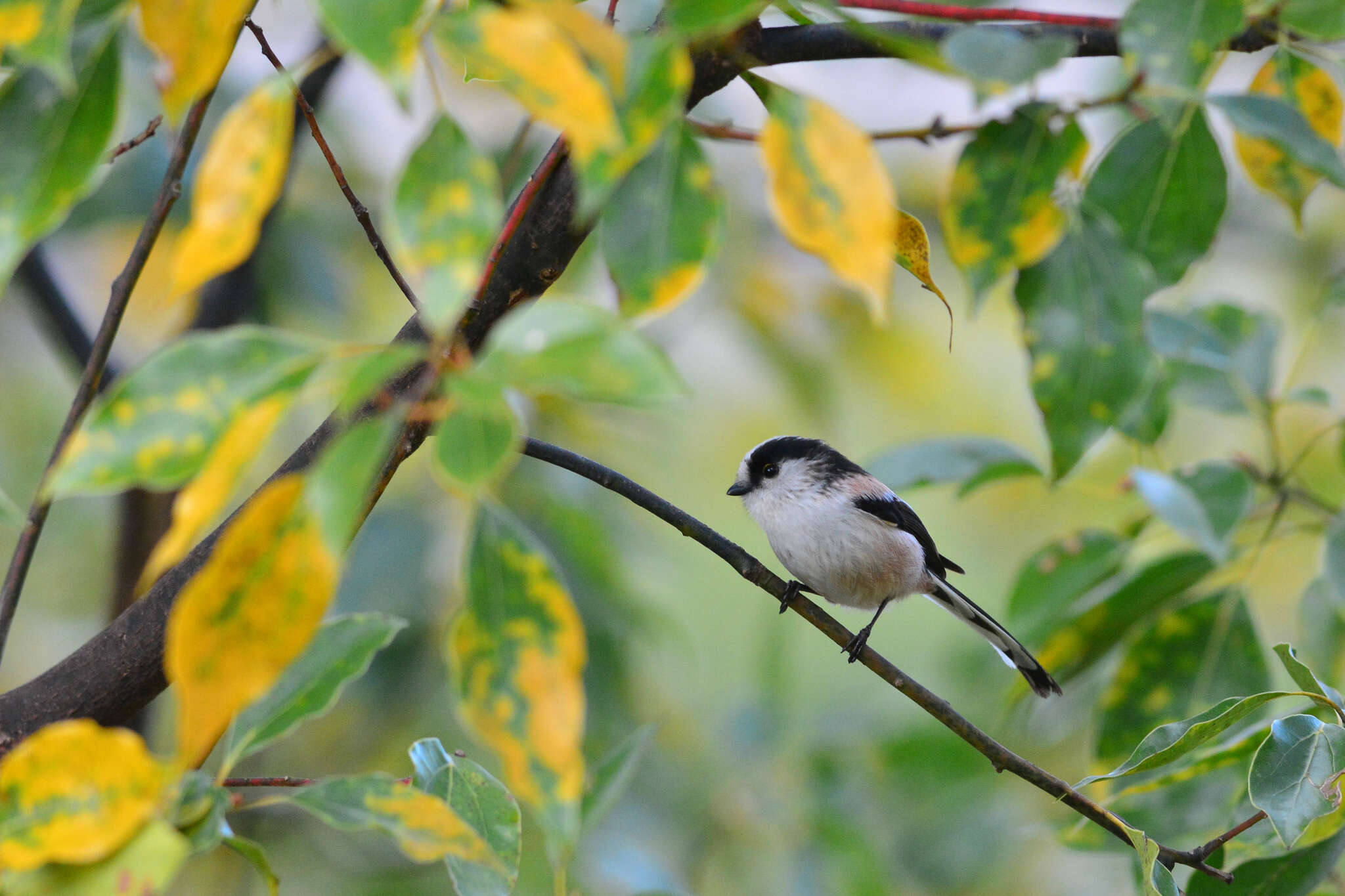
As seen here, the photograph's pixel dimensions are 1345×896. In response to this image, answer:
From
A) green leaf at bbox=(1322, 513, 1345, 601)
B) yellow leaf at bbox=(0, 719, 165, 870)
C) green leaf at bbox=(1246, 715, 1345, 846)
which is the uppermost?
yellow leaf at bbox=(0, 719, 165, 870)

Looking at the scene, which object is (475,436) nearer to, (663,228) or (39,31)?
(663,228)

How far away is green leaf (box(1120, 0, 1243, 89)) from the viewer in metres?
0.75

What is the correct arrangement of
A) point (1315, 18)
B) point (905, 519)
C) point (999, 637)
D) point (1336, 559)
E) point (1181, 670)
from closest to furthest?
point (1315, 18), point (1336, 559), point (1181, 670), point (999, 637), point (905, 519)

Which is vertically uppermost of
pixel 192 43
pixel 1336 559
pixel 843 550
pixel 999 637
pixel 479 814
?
pixel 192 43

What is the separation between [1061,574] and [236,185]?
4.56 feet

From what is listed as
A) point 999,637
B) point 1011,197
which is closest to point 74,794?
point 1011,197

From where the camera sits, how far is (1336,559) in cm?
152

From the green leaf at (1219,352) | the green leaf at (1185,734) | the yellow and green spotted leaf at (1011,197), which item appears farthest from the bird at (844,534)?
the yellow and green spotted leaf at (1011,197)

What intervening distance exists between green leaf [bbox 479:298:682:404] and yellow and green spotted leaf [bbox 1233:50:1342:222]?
68 centimetres

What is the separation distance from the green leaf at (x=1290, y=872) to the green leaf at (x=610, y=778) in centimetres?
63

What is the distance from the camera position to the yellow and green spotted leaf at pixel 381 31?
20.6 inches

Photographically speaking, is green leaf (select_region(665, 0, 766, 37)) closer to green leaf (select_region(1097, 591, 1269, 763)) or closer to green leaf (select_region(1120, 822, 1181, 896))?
green leaf (select_region(1120, 822, 1181, 896))

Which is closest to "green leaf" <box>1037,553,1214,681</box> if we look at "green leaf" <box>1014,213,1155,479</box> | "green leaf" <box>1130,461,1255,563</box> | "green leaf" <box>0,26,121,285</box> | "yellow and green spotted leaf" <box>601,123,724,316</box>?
"green leaf" <box>1130,461,1255,563</box>

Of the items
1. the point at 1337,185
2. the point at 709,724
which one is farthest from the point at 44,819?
the point at 709,724
